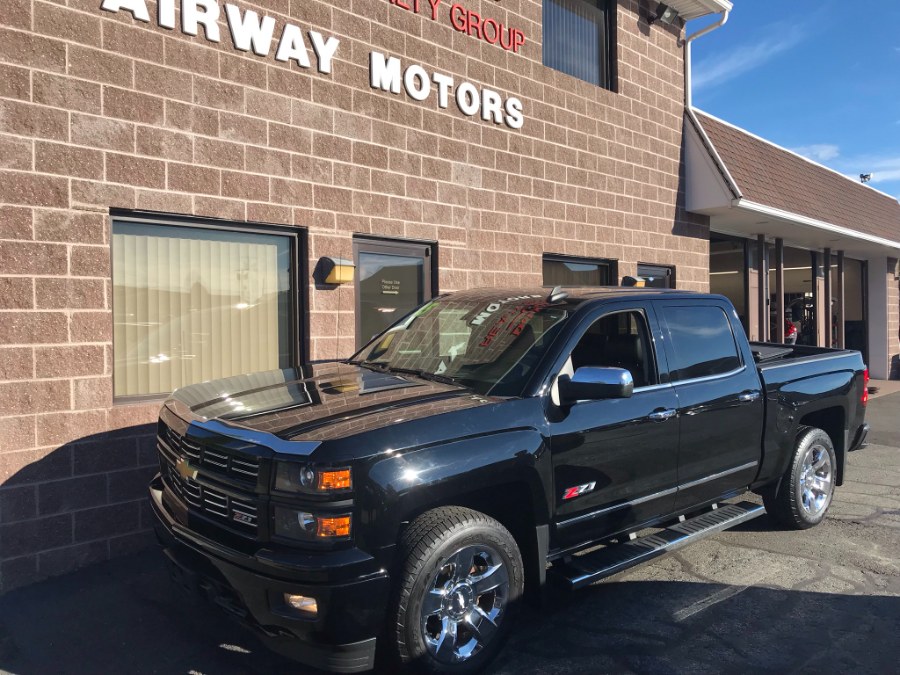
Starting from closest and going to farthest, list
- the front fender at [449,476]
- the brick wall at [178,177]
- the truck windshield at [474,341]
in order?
the front fender at [449,476]
the truck windshield at [474,341]
the brick wall at [178,177]

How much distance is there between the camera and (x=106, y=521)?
205 inches

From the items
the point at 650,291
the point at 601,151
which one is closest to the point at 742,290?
the point at 601,151

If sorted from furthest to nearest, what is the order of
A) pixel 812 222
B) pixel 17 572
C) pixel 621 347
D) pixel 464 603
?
pixel 812 222, pixel 17 572, pixel 621 347, pixel 464 603

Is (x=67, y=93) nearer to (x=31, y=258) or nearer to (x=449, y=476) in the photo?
(x=31, y=258)

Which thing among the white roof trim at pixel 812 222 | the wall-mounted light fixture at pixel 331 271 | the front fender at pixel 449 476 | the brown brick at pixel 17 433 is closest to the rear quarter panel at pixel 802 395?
the front fender at pixel 449 476

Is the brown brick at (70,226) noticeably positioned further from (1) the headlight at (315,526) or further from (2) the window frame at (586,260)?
(2) the window frame at (586,260)

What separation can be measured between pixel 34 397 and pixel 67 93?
2.20m

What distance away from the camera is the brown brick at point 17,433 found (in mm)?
4766

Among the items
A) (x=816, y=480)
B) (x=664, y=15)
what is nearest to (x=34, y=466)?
(x=816, y=480)

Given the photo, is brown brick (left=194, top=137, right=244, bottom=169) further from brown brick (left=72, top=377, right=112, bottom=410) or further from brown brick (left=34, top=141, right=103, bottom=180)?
brown brick (left=72, top=377, right=112, bottom=410)

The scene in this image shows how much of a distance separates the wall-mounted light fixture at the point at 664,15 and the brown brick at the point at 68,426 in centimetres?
932

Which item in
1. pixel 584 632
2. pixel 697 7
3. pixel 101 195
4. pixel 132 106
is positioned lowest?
pixel 584 632

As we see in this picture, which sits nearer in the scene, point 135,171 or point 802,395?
point 135,171

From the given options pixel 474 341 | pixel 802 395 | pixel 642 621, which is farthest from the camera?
pixel 802 395
